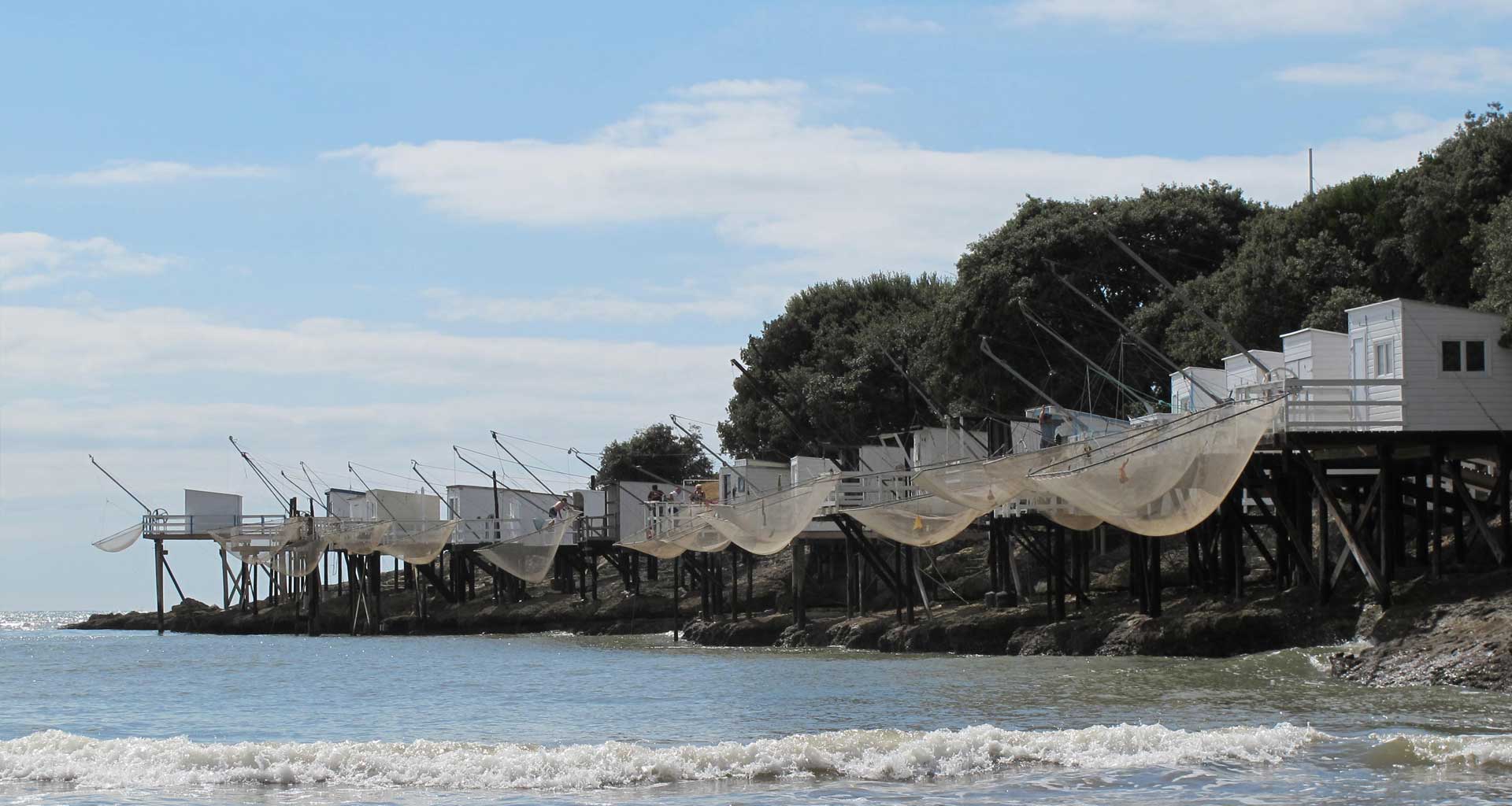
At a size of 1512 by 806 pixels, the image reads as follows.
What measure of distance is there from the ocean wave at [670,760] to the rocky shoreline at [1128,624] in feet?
18.8

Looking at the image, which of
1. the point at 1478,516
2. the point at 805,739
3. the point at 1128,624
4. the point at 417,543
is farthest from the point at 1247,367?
the point at 417,543

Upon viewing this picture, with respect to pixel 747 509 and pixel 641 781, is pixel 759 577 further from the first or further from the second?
pixel 641 781

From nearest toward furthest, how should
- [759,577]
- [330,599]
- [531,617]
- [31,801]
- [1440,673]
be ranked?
[31,801]
[1440,673]
[759,577]
[531,617]
[330,599]

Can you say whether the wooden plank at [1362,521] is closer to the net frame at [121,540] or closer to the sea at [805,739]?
the sea at [805,739]

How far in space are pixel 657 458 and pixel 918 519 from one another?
49.5 m

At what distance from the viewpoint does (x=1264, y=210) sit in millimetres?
50188

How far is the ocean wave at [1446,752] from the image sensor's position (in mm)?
17156

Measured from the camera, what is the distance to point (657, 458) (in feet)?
271

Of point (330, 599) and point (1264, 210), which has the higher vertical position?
point (1264, 210)

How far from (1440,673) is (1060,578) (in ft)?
46.4

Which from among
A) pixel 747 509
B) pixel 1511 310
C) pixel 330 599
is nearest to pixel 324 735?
pixel 747 509

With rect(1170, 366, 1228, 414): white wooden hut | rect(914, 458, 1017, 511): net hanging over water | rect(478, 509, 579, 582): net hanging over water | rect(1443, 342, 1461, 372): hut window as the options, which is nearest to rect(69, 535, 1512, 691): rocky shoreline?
rect(1443, 342, 1461, 372): hut window

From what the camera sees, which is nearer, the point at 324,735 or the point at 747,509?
the point at 324,735

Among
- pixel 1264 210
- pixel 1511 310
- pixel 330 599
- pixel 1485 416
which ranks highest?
pixel 1264 210
